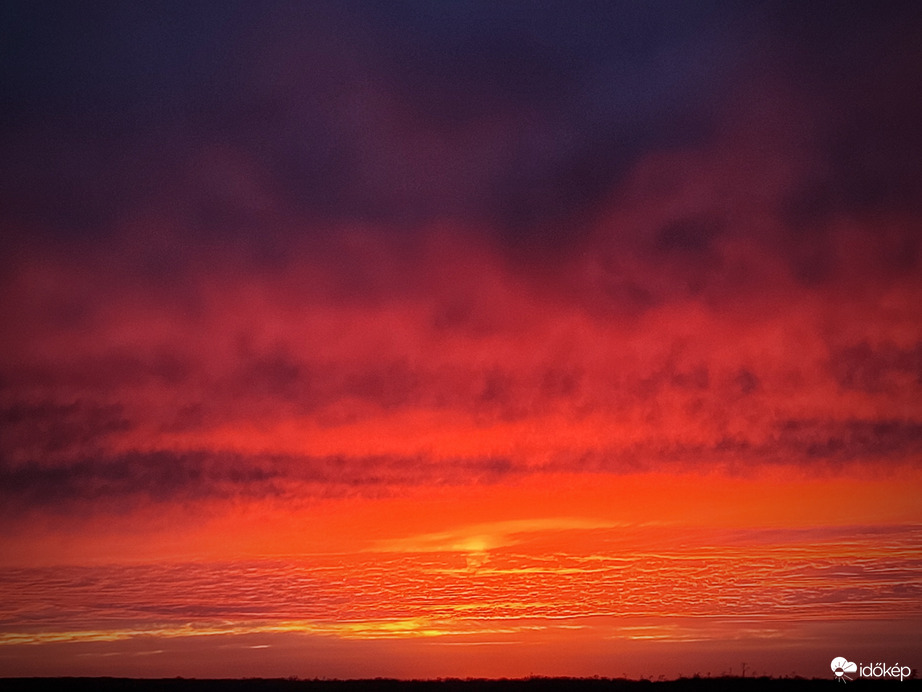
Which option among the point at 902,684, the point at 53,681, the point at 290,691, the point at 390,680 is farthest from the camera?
the point at 53,681

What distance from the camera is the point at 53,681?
58.2 metres

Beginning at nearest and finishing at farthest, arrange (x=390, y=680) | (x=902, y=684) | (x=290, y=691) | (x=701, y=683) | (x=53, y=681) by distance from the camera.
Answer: (x=902, y=684), (x=701, y=683), (x=290, y=691), (x=390, y=680), (x=53, y=681)

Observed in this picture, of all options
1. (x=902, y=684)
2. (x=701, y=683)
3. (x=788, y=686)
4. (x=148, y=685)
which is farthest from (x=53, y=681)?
(x=902, y=684)

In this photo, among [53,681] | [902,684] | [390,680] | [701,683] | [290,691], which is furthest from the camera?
[53,681]

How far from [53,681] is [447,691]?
25.1 m

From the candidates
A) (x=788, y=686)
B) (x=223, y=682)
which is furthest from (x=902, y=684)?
(x=223, y=682)

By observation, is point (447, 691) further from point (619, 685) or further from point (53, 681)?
point (53, 681)

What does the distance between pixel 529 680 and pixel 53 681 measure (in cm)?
2814

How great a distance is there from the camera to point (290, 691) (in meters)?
50.8

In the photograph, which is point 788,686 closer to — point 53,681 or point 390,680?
point 390,680

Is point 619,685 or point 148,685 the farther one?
point 148,685

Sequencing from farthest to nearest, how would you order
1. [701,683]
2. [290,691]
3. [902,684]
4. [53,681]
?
[53,681] < [290,691] < [701,683] < [902,684]

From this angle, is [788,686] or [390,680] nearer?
[788,686]

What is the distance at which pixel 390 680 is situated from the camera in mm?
54094
